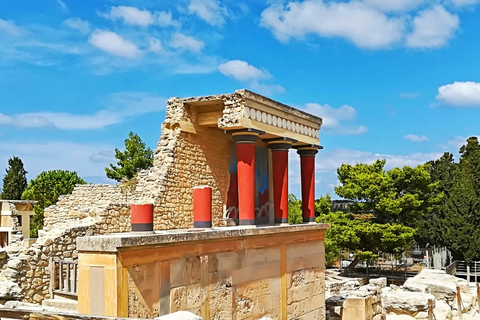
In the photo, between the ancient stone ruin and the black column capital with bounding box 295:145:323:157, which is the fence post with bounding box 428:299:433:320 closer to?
the ancient stone ruin

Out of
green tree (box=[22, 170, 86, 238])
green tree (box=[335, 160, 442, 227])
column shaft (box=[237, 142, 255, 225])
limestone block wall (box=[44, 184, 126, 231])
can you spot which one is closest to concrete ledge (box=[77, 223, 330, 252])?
column shaft (box=[237, 142, 255, 225])

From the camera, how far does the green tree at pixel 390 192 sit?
2961cm

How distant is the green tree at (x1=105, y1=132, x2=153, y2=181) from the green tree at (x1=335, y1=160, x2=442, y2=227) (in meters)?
13.9

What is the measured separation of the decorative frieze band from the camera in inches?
452

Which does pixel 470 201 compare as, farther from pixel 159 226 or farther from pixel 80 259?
pixel 80 259

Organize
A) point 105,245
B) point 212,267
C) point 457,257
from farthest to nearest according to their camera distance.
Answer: point 457,257 < point 212,267 < point 105,245

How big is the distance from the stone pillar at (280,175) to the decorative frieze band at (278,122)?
45 cm

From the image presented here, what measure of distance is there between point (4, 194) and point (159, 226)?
36742mm

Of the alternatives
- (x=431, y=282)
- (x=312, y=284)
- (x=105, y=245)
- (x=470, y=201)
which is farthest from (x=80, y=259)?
(x=470, y=201)

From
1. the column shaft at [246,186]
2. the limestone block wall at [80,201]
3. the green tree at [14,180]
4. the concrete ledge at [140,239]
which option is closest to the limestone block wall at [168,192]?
the column shaft at [246,186]

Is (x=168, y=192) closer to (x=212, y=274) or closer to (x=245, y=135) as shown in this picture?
(x=245, y=135)

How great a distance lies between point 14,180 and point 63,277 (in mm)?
35974

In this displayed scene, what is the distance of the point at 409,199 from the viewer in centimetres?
2934

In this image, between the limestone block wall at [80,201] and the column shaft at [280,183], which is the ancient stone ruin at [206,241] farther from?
the limestone block wall at [80,201]
